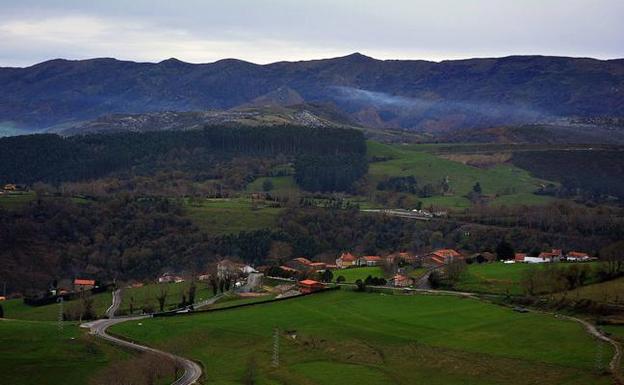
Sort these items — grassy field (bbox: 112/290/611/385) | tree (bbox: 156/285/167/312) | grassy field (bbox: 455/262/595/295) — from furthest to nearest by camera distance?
tree (bbox: 156/285/167/312) < grassy field (bbox: 455/262/595/295) < grassy field (bbox: 112/290/611/385)

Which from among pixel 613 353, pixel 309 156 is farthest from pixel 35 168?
pixel 613 353

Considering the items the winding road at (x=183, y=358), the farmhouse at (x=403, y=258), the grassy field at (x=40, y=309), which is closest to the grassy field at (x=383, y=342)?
the winding road at (x=183, y=358)

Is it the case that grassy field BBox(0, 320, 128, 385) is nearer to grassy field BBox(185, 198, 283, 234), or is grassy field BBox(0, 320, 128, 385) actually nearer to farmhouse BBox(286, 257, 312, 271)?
farmhouse BBox(286, 257, 312, 271)

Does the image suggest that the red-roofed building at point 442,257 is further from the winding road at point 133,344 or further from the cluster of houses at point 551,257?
the winding road at point 133,344

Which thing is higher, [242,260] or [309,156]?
[309,156]

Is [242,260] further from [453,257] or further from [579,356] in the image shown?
[579,356]

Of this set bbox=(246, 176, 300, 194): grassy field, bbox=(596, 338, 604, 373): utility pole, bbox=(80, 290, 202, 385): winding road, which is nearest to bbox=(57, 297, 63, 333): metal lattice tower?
bbox=(80, 290, 202, 385): winding road

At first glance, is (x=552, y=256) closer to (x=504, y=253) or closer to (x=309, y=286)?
(x=504, y=253)

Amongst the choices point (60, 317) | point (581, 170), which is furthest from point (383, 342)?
point (581, 170)
